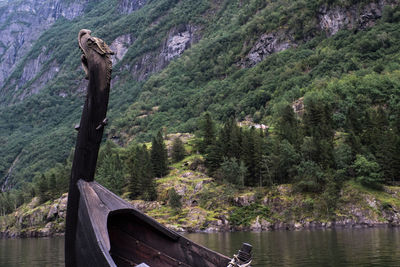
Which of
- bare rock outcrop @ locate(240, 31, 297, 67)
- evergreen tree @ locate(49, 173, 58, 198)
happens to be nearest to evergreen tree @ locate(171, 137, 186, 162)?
evergreen tree @ locate(49, 173, 58, 198)

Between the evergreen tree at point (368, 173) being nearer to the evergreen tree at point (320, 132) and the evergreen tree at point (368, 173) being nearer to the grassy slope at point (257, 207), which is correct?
the grassy slope at point (257, 207)

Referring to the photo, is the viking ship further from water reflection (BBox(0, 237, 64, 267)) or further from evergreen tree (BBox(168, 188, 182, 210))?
evergreen tree (BBox(168, 188, 182, 210))

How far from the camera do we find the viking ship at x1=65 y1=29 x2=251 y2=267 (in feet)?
30.8

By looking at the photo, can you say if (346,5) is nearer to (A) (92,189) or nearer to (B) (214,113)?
(B) (214,113)

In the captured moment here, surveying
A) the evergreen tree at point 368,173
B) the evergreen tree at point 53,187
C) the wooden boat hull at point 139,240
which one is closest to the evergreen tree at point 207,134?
the evergreen tree at point 368,173

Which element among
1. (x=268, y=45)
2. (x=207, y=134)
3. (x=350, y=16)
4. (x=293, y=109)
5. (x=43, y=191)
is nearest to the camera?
(x=207, y=134)

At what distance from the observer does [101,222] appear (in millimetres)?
9297

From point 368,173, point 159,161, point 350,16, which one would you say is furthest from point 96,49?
point 350,16

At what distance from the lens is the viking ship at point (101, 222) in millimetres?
9398

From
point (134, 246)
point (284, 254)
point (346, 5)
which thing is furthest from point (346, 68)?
point (134, 246)

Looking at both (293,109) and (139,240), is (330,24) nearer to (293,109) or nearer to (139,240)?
(293,109)

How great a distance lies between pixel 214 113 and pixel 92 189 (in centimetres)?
14355

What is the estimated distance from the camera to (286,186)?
211ft

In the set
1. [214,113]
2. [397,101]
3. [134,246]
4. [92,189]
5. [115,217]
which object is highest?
[214,113]
